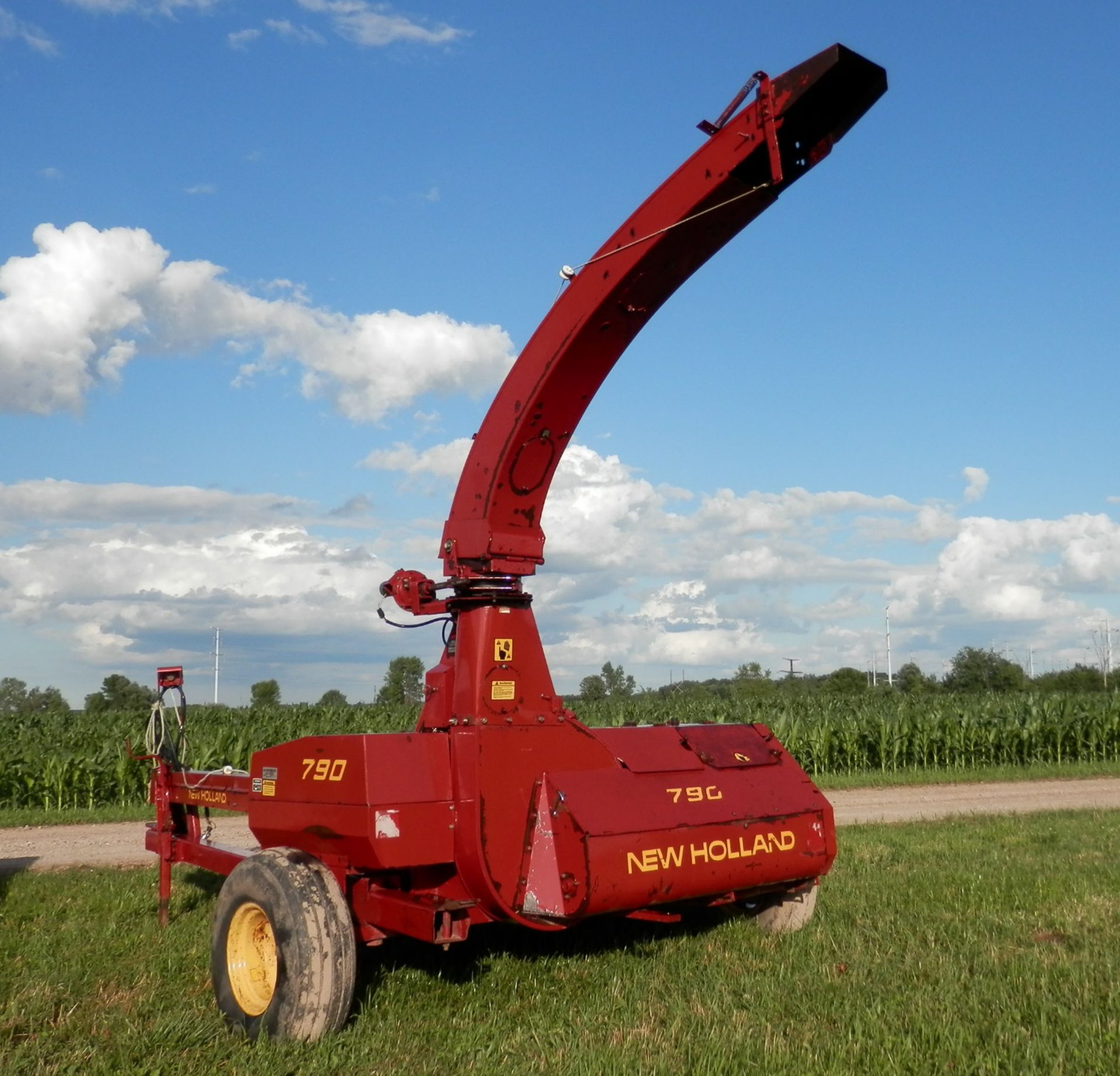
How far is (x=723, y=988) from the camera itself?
5.67 meters

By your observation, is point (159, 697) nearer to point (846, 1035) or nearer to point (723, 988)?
point (723, 988)

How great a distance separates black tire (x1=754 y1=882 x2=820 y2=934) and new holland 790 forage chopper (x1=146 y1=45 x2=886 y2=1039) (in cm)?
68

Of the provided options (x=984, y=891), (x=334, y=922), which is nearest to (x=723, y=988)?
(x=334, y=922)

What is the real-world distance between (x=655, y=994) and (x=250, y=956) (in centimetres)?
203

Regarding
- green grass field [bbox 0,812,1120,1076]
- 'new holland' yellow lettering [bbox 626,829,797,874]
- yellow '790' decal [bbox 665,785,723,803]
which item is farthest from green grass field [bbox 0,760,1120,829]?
'new holland' yellow lettering [bbox 626,829,797,874]

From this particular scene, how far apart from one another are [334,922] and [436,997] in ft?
3.44

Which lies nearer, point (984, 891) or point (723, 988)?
point (723, 988)

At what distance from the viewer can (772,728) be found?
2148cm

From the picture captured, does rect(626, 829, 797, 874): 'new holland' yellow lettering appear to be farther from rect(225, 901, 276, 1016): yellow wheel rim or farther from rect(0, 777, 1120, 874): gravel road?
rect(0, 777, 1120, 874): gravel road

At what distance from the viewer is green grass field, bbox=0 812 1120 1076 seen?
4730 mm

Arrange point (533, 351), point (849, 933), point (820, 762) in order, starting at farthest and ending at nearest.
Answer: point (820, 762) → point (849, 933) → point (533, 351)

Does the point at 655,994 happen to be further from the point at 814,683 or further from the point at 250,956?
the point at 814,683

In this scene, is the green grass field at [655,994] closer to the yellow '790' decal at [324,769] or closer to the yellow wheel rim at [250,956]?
the yellow wheel rim at [250,956]

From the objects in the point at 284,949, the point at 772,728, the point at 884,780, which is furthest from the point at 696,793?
the point at 772,728
